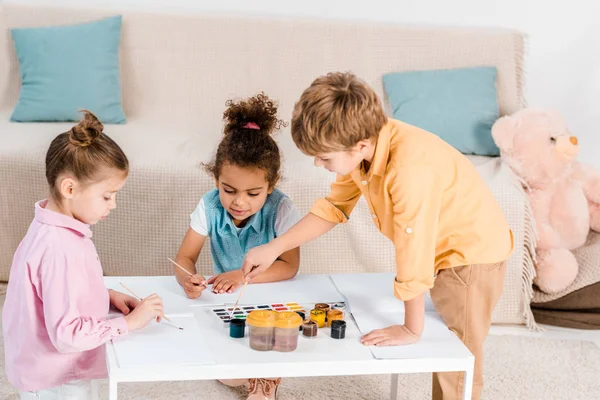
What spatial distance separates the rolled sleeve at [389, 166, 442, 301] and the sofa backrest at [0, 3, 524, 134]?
1.56 metres

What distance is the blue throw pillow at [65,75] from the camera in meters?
2.87

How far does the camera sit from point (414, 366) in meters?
1.42

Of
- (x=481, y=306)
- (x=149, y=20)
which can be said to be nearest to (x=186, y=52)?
(x=149, y=20)

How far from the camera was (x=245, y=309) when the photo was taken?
162cm

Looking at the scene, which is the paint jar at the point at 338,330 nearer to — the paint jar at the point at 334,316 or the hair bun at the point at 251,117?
the paint jar at the point at 334,316

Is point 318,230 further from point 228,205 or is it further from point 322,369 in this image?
point 322,369

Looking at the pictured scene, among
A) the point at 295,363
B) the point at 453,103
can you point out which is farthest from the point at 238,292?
the point at 453,103

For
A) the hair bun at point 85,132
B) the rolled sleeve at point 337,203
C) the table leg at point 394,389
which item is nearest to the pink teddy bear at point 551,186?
the table leg at point 394,389

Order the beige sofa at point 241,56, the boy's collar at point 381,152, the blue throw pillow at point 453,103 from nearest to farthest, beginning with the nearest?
the boy's collar at point 381,152 → the blue throw pillow at point 453,103 → the beige sofa at point 241,56

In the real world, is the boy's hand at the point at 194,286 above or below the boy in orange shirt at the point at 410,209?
below

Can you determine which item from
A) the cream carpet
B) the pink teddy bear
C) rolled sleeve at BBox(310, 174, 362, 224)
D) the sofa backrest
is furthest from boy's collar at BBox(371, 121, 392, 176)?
the sofa backrest

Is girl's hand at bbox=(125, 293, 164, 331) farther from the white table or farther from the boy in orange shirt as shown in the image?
the boy in orange shirt

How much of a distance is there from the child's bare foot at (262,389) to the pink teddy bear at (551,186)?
3.31ft

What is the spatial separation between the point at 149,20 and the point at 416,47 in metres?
0.98
